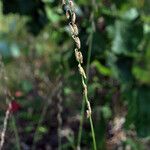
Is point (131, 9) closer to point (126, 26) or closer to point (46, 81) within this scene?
point (126, 26)

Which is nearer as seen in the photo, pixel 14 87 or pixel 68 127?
pixel 68 127

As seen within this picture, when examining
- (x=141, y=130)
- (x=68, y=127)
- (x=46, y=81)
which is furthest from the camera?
(x=46, y=81)

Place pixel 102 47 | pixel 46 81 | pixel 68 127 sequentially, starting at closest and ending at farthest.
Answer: pixel 102 47, pixel 68 127, pixel 46 81

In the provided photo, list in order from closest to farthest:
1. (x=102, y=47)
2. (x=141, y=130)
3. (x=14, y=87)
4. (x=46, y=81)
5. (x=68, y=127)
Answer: (x=141, y=130) → (x=102, y=47) → (x=68, y=127) → (x=46, y=81) → (x=14, y=87)

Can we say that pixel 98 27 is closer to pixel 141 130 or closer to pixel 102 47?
pixel 102 47

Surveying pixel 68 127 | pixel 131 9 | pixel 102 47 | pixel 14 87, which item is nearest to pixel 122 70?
pixel 102 47

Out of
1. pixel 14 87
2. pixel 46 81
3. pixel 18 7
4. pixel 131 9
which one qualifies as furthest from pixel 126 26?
pixel 14 87

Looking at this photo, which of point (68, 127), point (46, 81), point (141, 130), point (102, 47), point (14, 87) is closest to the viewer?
point (141, 130)

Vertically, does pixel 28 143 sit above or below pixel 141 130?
below

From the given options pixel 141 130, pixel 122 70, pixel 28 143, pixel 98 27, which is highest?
pixel 98 27
